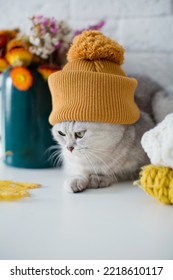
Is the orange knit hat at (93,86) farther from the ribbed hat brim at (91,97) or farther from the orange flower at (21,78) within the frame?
the orange flower at (21,78)

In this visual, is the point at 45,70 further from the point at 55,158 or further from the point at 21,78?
the point at 55,158

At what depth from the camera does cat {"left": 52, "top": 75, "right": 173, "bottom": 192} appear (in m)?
0.79

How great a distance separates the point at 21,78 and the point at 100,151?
32 centimetres

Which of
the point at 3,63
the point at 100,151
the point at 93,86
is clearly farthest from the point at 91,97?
the point at 3,63

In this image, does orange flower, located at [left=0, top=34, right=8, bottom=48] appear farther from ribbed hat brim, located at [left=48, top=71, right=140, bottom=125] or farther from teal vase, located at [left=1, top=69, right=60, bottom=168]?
ribbed hat brim, located at [left=48, top=71, right=140, bottom=125]

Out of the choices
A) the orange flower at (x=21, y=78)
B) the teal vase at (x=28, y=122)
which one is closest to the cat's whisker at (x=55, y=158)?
the teal vase at (x=28, y=122)

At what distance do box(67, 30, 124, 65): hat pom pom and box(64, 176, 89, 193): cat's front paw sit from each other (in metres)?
0.27

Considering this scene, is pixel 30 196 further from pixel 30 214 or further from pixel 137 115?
pixel 137 115

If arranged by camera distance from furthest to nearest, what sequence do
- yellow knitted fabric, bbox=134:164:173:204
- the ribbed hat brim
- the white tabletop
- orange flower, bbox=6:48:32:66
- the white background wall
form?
the white background wall < orange flower, bbox=6:48:32:66 < the ribbed hat brim < yellow knitted fabric, bbox=134:164:173:204 < the white tabletop

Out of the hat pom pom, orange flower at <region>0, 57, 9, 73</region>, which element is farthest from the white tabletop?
orange flower at <region>0, 57, 9, 73</region>

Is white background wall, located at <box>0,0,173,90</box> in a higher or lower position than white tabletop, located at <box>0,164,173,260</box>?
higher

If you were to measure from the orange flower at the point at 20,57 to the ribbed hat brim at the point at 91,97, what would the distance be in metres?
0.20

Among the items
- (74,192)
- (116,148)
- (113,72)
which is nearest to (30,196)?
(74,192)

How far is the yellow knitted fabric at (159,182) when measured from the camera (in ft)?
2.13
